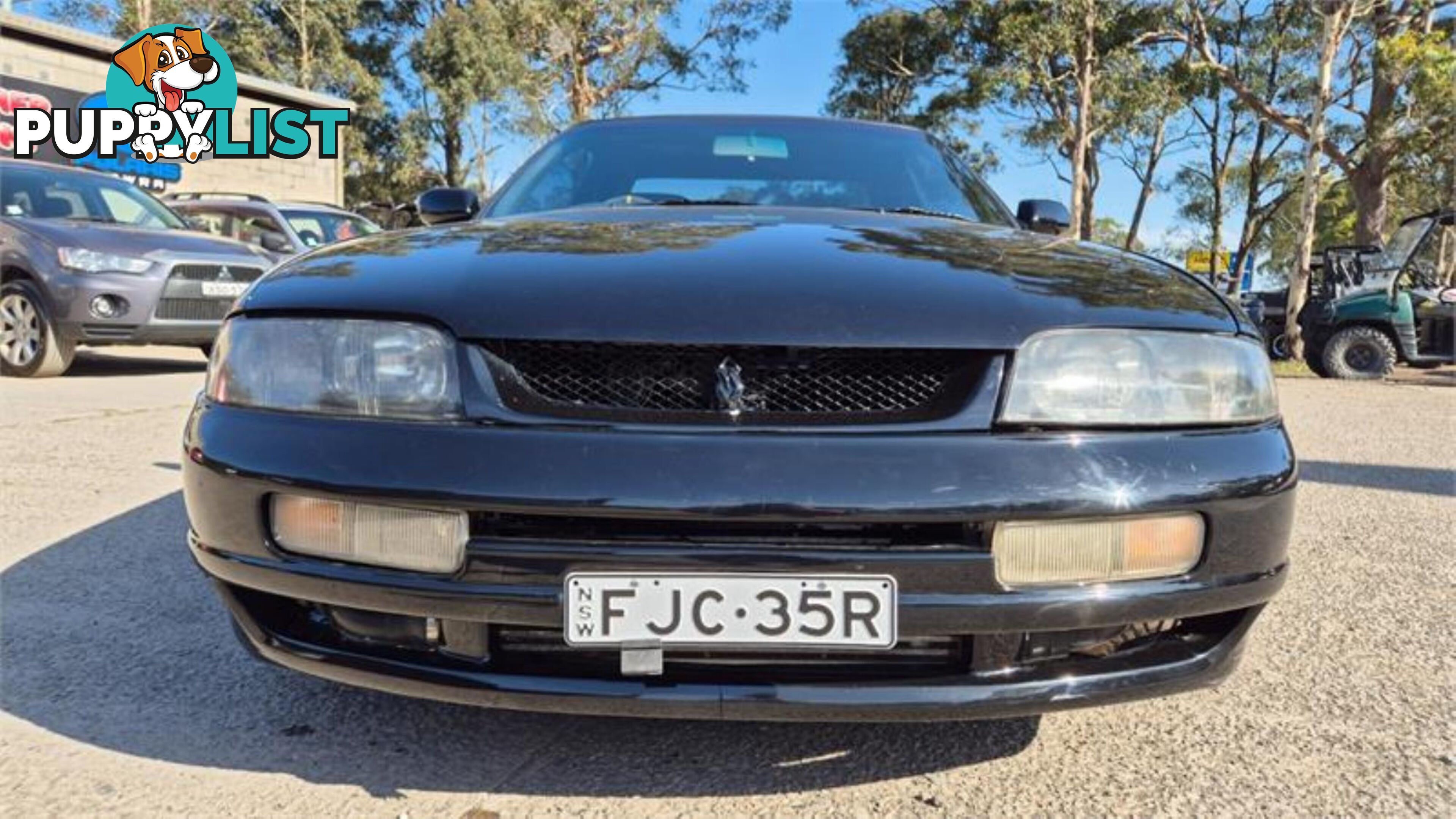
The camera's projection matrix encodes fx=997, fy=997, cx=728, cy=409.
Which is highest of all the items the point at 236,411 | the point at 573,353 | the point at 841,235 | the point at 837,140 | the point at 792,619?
the point at 837,140

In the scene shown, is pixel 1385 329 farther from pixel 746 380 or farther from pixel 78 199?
pixel 78 199

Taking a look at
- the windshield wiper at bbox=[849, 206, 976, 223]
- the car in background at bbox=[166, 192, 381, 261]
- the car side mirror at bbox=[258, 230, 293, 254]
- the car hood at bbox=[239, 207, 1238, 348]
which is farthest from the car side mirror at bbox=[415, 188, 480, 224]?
the car side mirror at bbox=[258, 230, 293, 254]

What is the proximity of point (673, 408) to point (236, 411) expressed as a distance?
0.72m

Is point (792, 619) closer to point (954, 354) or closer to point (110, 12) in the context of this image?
point (954, 354)

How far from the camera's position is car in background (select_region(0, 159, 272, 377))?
6.90 meters

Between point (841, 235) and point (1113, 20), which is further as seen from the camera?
point (1113, 20)

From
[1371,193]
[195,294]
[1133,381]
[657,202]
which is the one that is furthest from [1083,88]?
[1133,381]

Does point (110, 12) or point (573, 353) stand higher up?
point (110, 12)

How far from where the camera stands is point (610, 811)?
159cm

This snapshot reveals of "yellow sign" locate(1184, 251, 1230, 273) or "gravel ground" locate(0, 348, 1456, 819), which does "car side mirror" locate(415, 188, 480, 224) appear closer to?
"gravel ground" locate(0, 348, 1456, 819)

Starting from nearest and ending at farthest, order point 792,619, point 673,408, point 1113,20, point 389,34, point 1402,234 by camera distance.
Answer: point 792,619 < point 673,408 < point 1402,234 < point 1113,20 < point 389,34

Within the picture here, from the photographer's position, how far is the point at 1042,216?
112 inches

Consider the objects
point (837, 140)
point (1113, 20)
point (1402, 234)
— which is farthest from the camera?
point (1113, 20)

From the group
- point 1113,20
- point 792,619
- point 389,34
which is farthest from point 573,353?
point 389,34
